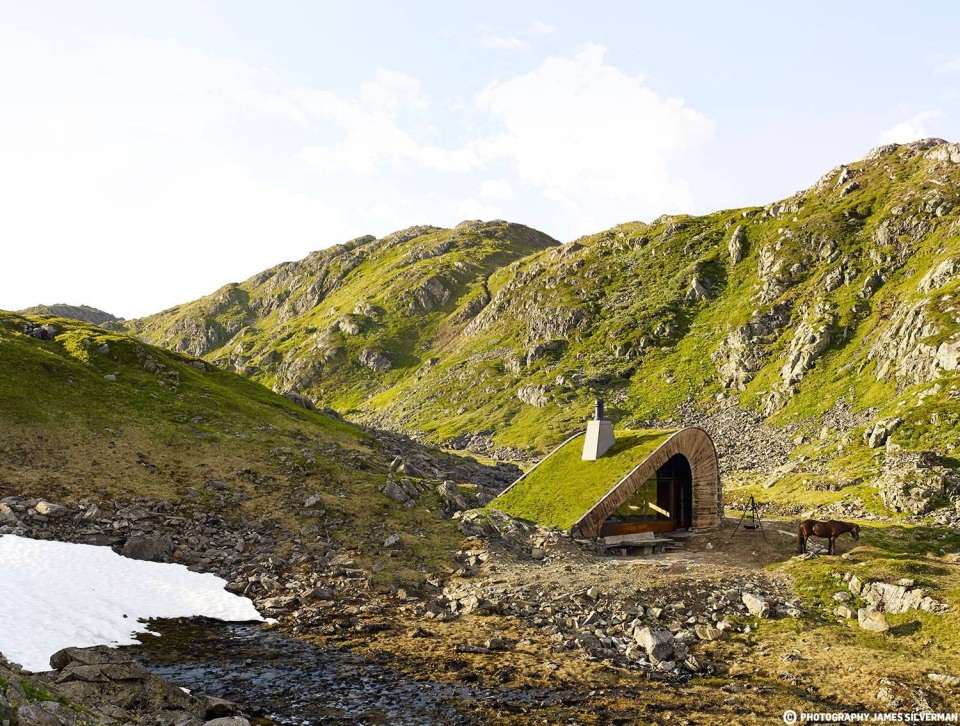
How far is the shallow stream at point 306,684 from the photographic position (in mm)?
18953

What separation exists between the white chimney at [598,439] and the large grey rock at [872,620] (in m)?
18.5

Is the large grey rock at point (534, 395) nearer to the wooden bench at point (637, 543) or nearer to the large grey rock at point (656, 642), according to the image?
the wooden bench at point (637, 543)

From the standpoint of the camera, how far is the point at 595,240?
17462cm

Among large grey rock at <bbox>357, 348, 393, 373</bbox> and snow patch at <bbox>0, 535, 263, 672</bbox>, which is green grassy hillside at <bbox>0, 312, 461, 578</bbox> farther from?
large grey rock at <bbox>357, 348, 393, 373</bbox>

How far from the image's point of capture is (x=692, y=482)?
4000cm

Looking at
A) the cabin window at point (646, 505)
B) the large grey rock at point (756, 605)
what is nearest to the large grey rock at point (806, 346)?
the cabin window at point (646, 505)

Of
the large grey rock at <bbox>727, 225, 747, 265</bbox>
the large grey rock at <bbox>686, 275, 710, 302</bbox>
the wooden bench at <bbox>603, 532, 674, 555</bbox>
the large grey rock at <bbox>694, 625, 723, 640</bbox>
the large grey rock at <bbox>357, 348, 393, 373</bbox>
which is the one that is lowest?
the large grey rock at <bbox>694, 625, 723, 640</bbox>

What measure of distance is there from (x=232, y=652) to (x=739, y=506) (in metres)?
41.4

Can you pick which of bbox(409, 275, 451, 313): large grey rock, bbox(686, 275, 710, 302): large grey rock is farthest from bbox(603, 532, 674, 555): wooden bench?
bbox(409, 275, 451, 313): large grey rock

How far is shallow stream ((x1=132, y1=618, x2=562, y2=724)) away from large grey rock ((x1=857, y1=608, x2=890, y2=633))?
46.6 feet

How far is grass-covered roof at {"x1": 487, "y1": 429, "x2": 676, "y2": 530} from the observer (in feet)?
126

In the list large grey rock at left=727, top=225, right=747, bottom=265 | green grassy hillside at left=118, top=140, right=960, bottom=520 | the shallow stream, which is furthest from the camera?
large grey rock at left=727, top=225, right=747, bottom=265

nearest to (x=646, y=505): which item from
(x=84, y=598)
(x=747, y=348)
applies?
(x=84, y=598)

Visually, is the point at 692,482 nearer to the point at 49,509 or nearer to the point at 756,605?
the point at 756,605
